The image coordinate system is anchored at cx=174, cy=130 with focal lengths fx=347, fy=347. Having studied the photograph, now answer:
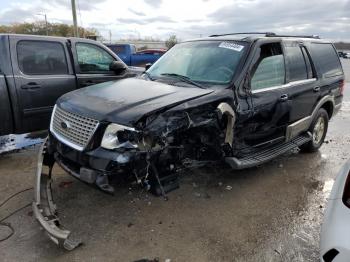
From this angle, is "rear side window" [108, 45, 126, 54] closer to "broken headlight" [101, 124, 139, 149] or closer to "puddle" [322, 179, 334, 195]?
"puddle" [322, 179, 334, 195]

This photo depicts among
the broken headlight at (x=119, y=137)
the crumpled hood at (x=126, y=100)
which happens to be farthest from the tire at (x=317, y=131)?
the broken headlight at (x=119, y=137)

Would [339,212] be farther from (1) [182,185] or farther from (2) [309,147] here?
(2) [309,147]

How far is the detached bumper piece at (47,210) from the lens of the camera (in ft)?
9.95

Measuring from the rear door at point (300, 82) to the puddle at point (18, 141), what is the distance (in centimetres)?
418

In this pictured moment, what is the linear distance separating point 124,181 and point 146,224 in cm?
68

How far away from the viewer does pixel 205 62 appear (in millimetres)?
4535

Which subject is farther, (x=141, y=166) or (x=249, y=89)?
(x=249, y=89)

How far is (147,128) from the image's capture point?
3229mm

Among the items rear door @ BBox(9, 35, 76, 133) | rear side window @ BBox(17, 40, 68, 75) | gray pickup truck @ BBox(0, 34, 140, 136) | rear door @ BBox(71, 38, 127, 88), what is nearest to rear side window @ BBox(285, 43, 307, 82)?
gray pickup truck @ BBox(0, 34, 140, 136)

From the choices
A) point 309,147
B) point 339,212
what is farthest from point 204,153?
point 309,147

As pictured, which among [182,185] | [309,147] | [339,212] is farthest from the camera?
[309,147]

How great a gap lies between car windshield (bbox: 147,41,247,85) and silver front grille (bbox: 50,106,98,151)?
1478 millimetres

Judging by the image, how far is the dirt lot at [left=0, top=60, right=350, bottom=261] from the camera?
3.23 metres

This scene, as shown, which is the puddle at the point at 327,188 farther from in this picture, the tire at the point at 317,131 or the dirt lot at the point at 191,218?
the tire at the point at 317,131
